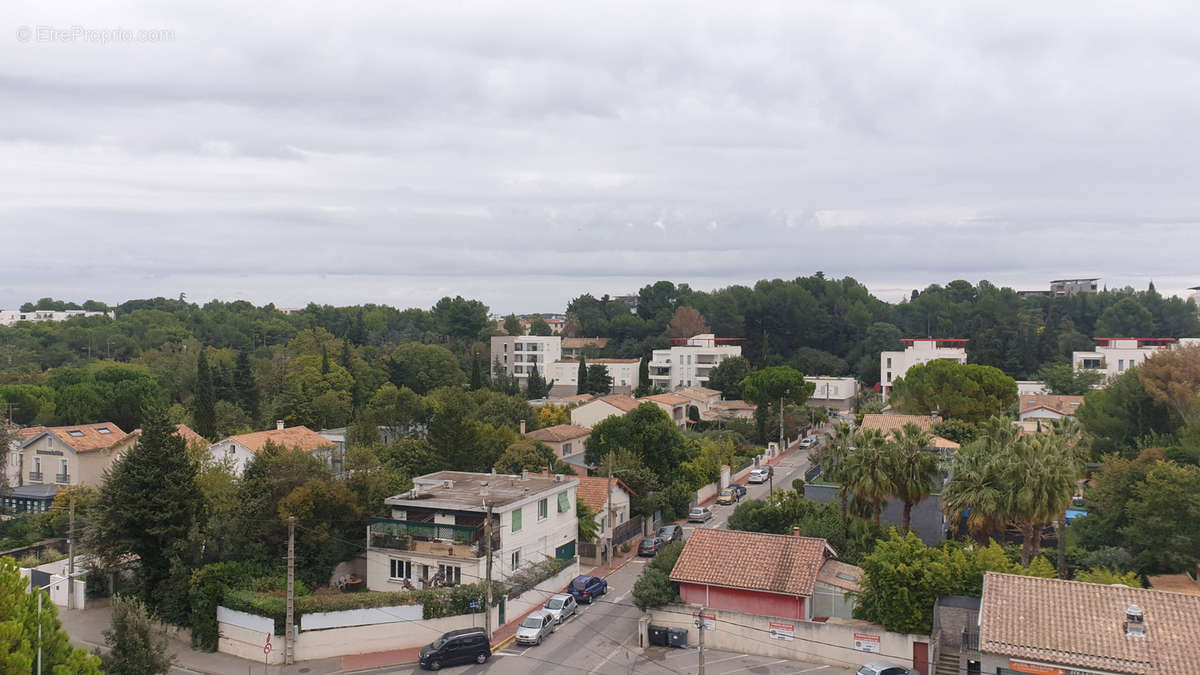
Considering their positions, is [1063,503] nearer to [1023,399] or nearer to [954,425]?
[954,425]

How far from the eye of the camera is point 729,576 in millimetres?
30641

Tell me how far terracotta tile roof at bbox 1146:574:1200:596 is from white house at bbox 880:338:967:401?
67.3 metres

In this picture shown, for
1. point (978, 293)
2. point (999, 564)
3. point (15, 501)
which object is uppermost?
point (978, 293)

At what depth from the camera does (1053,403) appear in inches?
2901

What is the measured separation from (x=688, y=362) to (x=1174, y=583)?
8061cm

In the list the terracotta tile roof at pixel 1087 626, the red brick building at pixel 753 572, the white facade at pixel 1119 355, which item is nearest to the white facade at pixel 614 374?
the white facade at pixel 1119 355

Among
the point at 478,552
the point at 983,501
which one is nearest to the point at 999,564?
the point at 983,501

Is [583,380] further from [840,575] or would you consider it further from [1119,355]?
[840,575]

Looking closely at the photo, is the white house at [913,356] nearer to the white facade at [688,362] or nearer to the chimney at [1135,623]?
the white facade at [688,362]

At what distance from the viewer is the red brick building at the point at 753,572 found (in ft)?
97.8

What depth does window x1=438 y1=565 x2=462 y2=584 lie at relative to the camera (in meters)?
32.8

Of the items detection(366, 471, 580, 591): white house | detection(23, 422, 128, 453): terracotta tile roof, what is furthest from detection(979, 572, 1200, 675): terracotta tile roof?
detection(23, 422, 128, 453): terracotta tile roof

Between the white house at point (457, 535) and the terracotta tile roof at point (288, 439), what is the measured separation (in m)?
18.0

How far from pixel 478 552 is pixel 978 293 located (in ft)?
416
